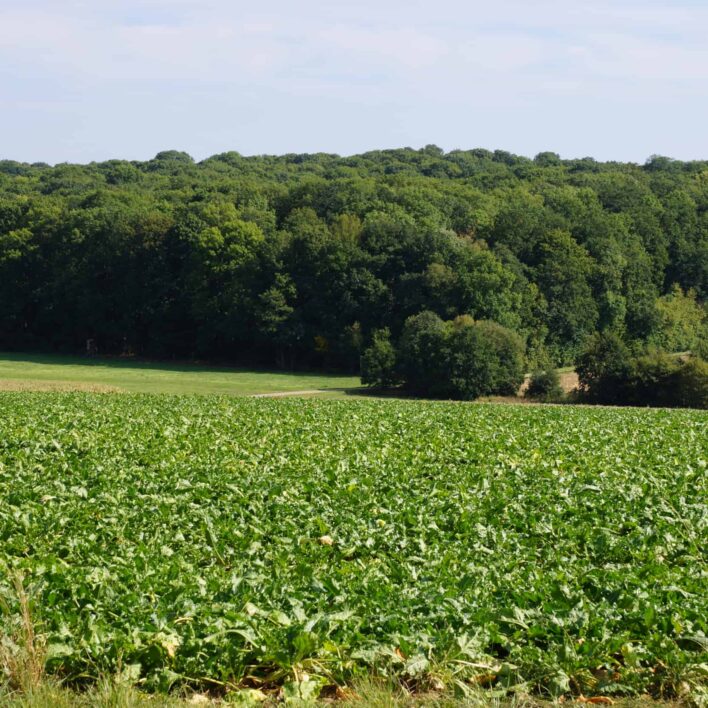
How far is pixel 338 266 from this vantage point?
7500 centimetres

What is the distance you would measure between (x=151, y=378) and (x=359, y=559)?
5670 cm

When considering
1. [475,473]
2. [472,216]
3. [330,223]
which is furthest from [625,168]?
[475,473]

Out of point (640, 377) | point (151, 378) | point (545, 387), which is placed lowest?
point (151, 378)

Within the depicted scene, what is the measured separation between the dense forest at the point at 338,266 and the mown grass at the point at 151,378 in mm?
4567

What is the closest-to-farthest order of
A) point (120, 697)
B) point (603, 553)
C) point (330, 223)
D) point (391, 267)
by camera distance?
point (120, 697), point (603, 553), point (391, 267), point (330, 223)

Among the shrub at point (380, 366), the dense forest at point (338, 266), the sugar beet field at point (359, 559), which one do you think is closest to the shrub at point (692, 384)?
the dense forest at point (338, 266)

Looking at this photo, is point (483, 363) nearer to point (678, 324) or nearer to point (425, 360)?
point (425, 360)

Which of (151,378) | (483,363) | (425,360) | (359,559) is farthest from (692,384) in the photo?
(359,559)

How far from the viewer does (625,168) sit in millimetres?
134875

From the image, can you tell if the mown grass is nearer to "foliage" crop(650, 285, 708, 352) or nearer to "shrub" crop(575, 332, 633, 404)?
"shrub" crop(575, 332, 633, 404)

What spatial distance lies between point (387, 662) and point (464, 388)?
48.2 metres

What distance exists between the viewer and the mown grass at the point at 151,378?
186 ft

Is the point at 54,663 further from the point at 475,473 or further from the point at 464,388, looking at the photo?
the point at 464,388

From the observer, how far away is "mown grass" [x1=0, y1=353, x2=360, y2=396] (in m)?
56.8
